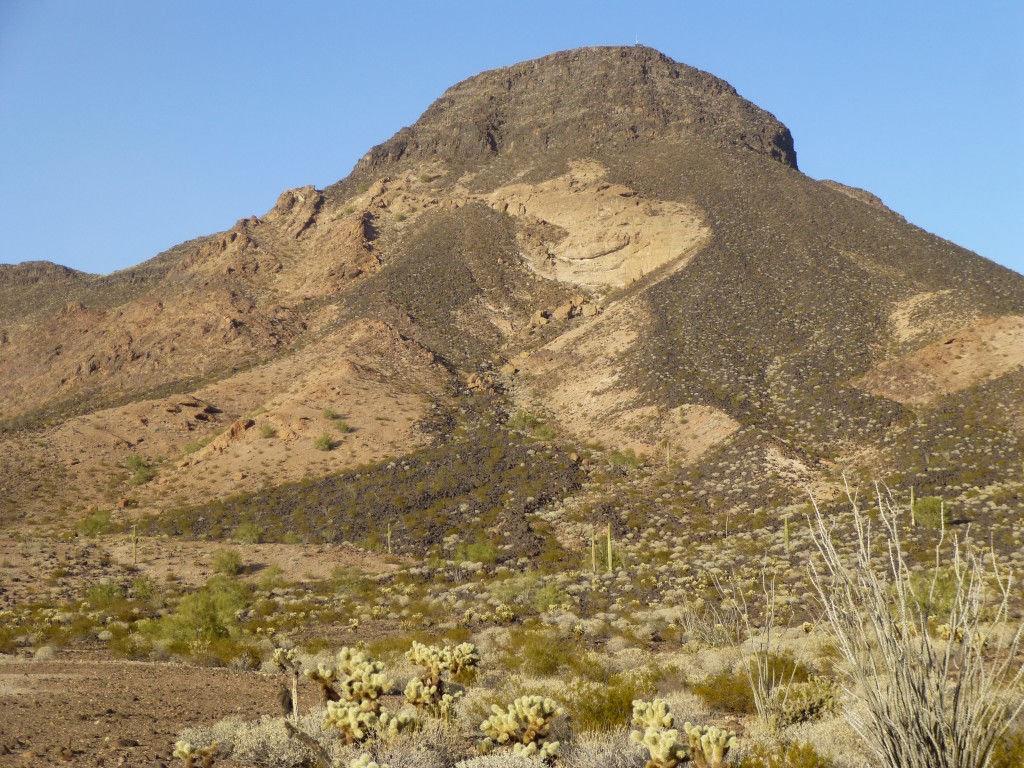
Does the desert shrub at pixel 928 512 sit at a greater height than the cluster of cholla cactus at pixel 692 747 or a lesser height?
lesser

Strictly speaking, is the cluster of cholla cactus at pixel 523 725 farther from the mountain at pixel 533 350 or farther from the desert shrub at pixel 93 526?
the desert shrub at pixel 93 526

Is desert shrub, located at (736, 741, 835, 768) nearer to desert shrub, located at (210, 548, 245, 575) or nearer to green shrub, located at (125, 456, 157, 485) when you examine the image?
desert shrub, located at (210, 548, 245, 575)

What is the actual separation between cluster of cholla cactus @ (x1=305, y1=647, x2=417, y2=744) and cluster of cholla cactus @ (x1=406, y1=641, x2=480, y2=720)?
432 millimetres

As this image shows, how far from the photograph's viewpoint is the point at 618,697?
9.64 meters

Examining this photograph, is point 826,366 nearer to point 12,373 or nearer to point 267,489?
point 267,489

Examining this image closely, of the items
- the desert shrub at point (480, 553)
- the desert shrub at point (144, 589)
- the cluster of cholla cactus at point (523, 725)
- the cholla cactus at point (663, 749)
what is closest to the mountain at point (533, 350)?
the desert shrub at point (480, 553)

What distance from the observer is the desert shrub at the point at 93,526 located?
3750 centimetres

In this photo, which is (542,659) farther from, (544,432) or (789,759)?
(544,432)

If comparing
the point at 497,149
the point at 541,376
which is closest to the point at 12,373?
the point at 541,376

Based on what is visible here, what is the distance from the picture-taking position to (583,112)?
267 feet

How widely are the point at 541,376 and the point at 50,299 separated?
171 ft

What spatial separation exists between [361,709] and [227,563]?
84.2ft

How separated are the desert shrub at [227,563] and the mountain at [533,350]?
4801 mm

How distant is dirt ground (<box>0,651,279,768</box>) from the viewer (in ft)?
26.4
